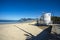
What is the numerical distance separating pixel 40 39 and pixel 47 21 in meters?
27.6

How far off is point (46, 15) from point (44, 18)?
117 cm

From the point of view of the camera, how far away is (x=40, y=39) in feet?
28.7

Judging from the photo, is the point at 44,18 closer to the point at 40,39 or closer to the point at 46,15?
the point at 46,15

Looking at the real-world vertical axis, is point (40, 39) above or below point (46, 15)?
below

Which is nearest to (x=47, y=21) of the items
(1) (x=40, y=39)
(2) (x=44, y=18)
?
(2) (x=44, y=18)

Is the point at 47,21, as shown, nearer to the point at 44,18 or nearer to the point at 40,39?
the point at 44,18

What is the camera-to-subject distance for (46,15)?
116 feet

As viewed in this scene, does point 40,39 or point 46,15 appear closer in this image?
point 40,39

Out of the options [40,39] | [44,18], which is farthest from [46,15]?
[40,39]

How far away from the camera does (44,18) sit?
3559 centimetres

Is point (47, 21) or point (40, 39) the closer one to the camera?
point (40, 39)

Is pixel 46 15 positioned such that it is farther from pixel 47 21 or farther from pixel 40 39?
pixel 40 39

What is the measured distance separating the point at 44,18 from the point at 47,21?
1.43m
